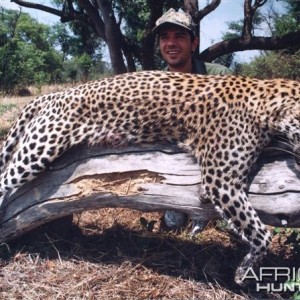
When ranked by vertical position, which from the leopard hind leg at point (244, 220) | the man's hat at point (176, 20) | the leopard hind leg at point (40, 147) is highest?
the man's hat at point (176, 20)

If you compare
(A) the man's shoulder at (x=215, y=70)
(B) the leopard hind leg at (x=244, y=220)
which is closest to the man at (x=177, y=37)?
(A) the man's shoulder at (x=215, y=70)

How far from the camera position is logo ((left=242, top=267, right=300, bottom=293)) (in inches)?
148

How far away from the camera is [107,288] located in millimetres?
3904

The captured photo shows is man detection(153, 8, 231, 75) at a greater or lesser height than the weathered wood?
greater

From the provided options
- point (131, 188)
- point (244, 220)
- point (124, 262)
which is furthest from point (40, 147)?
point (244, 220)

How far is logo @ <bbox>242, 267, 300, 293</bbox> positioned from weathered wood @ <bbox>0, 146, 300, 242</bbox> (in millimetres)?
445

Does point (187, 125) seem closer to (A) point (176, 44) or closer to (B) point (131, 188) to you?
(B) point (131, 188)

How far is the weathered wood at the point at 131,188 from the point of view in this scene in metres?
3.67

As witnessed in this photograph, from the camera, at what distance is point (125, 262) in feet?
14.0

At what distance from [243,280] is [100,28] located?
820 cm

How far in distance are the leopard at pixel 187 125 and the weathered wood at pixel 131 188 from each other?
0.09 m

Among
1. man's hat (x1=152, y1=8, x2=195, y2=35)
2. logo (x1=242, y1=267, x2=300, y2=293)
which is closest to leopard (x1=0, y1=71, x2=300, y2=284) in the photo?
logo (x1=242, y1=267, x2=300, y2=293)

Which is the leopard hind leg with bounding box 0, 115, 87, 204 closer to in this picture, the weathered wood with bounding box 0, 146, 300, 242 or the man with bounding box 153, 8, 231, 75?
the weathered wood with bounding box 0, 146, 300, 242

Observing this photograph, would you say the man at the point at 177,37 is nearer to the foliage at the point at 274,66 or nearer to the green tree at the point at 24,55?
the foliage at the point at 274,66
